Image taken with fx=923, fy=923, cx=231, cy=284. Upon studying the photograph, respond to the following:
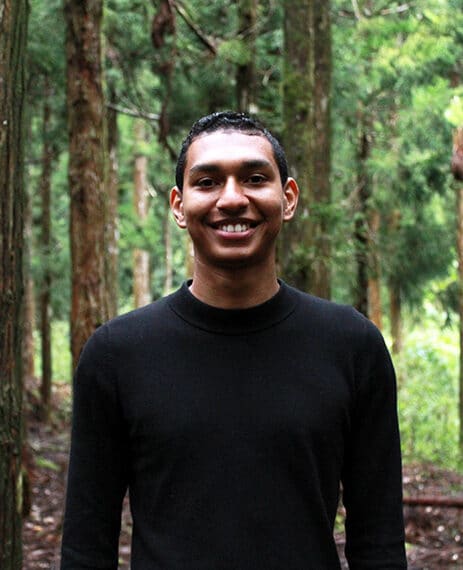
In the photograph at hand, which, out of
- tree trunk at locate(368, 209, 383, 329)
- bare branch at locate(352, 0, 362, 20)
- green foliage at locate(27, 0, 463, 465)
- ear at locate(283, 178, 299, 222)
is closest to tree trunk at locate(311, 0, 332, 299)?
green foliage at locate(27, 0, 463, 465)

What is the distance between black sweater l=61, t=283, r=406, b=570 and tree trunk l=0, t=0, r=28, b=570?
1.60 metres

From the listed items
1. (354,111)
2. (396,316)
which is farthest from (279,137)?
(396,316)

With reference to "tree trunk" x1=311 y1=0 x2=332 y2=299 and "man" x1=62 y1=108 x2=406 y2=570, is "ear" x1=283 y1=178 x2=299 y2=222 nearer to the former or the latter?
"man" x1=62 y1=108 x2=406 y2=570

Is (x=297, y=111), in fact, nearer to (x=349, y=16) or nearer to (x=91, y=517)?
(x=349, y=16)

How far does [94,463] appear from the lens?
2643 mm

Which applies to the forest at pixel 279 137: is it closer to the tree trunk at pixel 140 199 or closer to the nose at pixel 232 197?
the tree trunk at pixel 140 199

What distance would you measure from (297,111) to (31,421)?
1025 cm

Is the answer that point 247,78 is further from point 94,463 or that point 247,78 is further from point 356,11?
point 94,463

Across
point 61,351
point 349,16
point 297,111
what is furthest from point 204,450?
point 61,351

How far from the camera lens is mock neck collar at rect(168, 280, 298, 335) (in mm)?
2646

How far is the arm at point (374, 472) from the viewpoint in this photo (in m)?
2.66

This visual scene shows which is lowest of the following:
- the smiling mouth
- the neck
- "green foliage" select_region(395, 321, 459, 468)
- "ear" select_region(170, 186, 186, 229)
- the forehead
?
"green foliage" select_region(395, 321, 459, 468)

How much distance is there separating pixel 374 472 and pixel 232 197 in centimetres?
90

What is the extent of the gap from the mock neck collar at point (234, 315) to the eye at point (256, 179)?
0.33 metres
